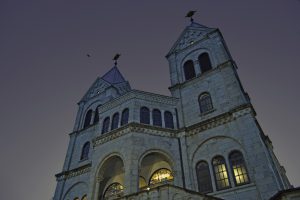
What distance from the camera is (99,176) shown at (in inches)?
754

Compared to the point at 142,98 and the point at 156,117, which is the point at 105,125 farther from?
the point at 156,117

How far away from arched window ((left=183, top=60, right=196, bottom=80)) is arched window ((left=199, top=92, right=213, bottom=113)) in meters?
3.33

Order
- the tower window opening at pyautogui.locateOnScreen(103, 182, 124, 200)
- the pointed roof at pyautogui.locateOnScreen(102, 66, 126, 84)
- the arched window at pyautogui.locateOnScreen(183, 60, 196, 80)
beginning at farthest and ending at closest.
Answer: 1. the pointed roof at pyautogui.locateOnScreen(102, 66, 126, 84)
2. the arched window at pyautogui.locateOnScreen(183, 60, 196, 80)
3. the tower window opening at pyautogui.locateOnScreen(103, 182, 124, 200)

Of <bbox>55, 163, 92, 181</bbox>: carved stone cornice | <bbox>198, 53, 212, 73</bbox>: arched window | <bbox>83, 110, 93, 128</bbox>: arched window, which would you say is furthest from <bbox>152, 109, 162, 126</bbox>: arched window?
<bbox>83, 110, 93, 128</bbox>: arched window

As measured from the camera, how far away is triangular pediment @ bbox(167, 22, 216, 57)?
2726 cm

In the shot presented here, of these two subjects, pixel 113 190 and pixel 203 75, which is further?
pixel 203 75

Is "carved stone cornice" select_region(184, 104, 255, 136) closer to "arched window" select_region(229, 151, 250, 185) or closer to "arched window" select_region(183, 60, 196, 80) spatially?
"arched window" select_region(229, 151, 250, 185)

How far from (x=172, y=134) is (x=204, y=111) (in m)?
3.50

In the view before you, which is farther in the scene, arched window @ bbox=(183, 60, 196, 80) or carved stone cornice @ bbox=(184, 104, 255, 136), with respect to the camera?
arched window @ bbox=(183, 60, 196, 80)

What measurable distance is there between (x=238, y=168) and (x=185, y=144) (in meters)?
4.54

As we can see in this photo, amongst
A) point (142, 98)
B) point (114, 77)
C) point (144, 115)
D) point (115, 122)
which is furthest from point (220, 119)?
point (114, 77)

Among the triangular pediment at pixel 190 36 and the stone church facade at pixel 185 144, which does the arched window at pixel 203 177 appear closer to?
the stone church facade at pixel 185 144

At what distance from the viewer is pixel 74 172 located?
81.1 ft

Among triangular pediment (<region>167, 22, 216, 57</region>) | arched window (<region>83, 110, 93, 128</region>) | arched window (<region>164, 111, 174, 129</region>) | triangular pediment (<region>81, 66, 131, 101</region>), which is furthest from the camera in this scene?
triangular pediment (<region>81, 66, 131, 101</region>)
